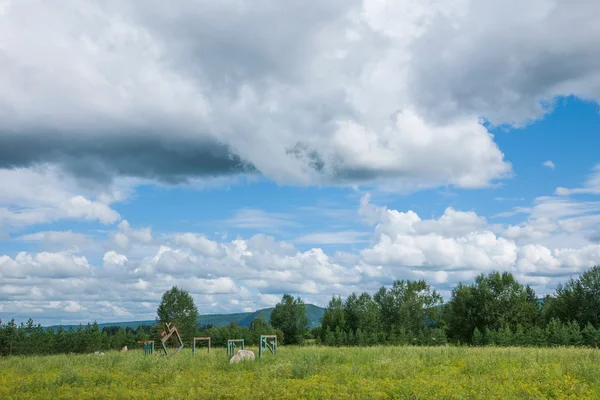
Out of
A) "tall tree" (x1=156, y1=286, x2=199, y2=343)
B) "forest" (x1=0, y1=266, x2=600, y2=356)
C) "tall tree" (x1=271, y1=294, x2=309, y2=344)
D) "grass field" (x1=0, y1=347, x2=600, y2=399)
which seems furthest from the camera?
"tall tree" (x1=271, y1=294, x2=309, y2=344)

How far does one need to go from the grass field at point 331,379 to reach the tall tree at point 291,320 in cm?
6192

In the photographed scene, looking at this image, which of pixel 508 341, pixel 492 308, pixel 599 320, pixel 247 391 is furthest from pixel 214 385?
pixel 599 320

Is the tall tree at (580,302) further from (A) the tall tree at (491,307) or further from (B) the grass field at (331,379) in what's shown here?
(B) the grass field at (331,379)

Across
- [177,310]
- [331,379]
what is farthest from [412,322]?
[331,379]

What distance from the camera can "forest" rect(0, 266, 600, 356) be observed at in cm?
5534

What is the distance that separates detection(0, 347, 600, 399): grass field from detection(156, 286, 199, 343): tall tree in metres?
51.2

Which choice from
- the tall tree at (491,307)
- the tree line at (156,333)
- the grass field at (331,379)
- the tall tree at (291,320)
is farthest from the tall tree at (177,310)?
the grass field at (331,379)

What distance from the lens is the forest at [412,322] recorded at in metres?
55.3

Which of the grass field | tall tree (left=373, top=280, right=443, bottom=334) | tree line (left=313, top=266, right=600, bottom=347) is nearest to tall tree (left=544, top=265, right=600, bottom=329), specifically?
tree line (left=313, top=266, right=600, bottom=347)

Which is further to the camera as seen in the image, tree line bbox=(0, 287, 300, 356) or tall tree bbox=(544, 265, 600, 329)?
tall tree bbox=(544, 265, 600, 329)

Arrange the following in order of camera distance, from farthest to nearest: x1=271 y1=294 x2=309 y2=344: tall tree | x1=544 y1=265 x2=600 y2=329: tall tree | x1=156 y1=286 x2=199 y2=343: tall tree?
x1=271 y1=294 x2=309 y2=344: tall tree → x1=156 y1=286 x2=199 y2=343: tall tree → x1=544 y1=265 x2=600 y2=329: tall tree

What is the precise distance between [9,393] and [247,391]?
8.97m

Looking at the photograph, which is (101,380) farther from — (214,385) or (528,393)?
(528,393)

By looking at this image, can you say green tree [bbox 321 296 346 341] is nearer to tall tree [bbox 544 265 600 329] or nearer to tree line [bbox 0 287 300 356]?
tree line [bbox 0 287 300 356]
